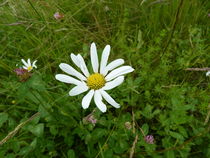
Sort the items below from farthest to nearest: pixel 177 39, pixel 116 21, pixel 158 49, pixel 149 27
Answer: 1. pixel 116 21
2. pixel 149 27
3. pixel 177 39
4. pixel 158 49

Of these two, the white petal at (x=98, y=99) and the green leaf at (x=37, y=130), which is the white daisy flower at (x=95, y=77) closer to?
the white petal at (x=98, y=99)

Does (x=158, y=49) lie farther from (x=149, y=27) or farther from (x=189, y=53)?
(x=149, y=27)

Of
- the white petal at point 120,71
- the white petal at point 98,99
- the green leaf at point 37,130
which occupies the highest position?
the white petal at point 120,71

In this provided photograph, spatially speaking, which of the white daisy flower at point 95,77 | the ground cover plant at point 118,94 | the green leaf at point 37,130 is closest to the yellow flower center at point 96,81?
the white daisy flower at point 95,77

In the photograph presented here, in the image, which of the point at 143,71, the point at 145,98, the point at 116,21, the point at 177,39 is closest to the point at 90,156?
the point at 145,98

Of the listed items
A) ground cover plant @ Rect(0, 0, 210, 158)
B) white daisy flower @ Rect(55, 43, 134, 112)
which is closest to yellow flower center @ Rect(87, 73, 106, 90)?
white daisy flower @ Rect(55, 43, 134, 112)

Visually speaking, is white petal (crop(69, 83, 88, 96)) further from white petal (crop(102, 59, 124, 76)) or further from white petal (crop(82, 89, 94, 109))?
white petal (crop(102, 59, 124, 76))
